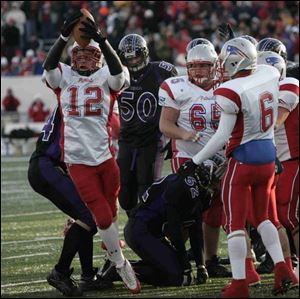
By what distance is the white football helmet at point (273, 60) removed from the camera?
680cm

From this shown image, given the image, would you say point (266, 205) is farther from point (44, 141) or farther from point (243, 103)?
point (44, 141)

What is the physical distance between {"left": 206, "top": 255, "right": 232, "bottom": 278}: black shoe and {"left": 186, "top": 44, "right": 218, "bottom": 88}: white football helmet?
1.20 metres

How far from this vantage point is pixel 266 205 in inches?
245

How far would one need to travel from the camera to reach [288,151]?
265 inches

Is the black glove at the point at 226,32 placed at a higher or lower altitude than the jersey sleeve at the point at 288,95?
higher

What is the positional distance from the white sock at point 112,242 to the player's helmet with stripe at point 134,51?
5.61ft

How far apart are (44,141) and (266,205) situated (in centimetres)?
169

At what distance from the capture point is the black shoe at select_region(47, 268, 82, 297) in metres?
6.72

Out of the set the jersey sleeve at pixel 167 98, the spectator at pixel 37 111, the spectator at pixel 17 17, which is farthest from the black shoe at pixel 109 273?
the spectator at pixel 17 17

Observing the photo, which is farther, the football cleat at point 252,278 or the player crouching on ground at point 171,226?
the player crouching on ground at point 171,226

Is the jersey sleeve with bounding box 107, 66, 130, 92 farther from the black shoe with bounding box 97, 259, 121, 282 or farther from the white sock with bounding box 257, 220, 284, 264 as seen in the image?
the white sock with bounding box 257, 220, 284, 264

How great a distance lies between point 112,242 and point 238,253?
1.01m

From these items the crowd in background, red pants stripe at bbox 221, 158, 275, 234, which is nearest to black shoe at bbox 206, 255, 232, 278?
red pants stripe at bbox 221, 158, 275, 234

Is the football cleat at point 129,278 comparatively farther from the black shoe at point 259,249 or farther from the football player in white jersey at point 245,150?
the black shoe at point 259,249
